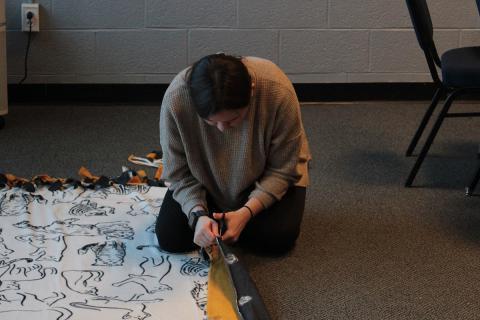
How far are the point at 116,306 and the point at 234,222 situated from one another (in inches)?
15.1

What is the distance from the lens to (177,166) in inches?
84.7

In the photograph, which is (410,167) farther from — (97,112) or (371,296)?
(97,112)

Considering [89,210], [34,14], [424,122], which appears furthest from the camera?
[34,14]

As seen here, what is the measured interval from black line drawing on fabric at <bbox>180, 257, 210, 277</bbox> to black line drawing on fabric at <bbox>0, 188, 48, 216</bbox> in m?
0.61

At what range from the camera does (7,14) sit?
12.3ft

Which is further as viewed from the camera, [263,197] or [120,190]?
[120,190]

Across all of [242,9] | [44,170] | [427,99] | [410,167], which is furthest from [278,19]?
[44,170]

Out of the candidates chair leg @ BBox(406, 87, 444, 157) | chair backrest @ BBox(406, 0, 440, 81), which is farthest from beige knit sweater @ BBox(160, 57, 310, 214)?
chair leg @ BBox(406, 87, 444, 157)

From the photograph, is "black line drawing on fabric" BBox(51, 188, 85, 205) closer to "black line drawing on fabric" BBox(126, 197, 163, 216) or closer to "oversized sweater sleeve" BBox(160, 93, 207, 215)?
"black line drawing on fabric" BBox(126, 197, 163, 216)

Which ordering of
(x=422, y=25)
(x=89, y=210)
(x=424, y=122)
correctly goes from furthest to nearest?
1. (x=424, y=122)
2. (x=422, y=25)
3. (x=89, y=210)

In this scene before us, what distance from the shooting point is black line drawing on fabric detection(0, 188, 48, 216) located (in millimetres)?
2471

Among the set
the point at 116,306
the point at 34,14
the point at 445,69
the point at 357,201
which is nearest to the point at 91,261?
the point at 116,306

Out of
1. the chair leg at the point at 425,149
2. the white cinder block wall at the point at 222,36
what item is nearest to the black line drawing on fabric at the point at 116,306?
the chair leg at the point at 425,149

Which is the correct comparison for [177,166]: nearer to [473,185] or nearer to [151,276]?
[151,276]
